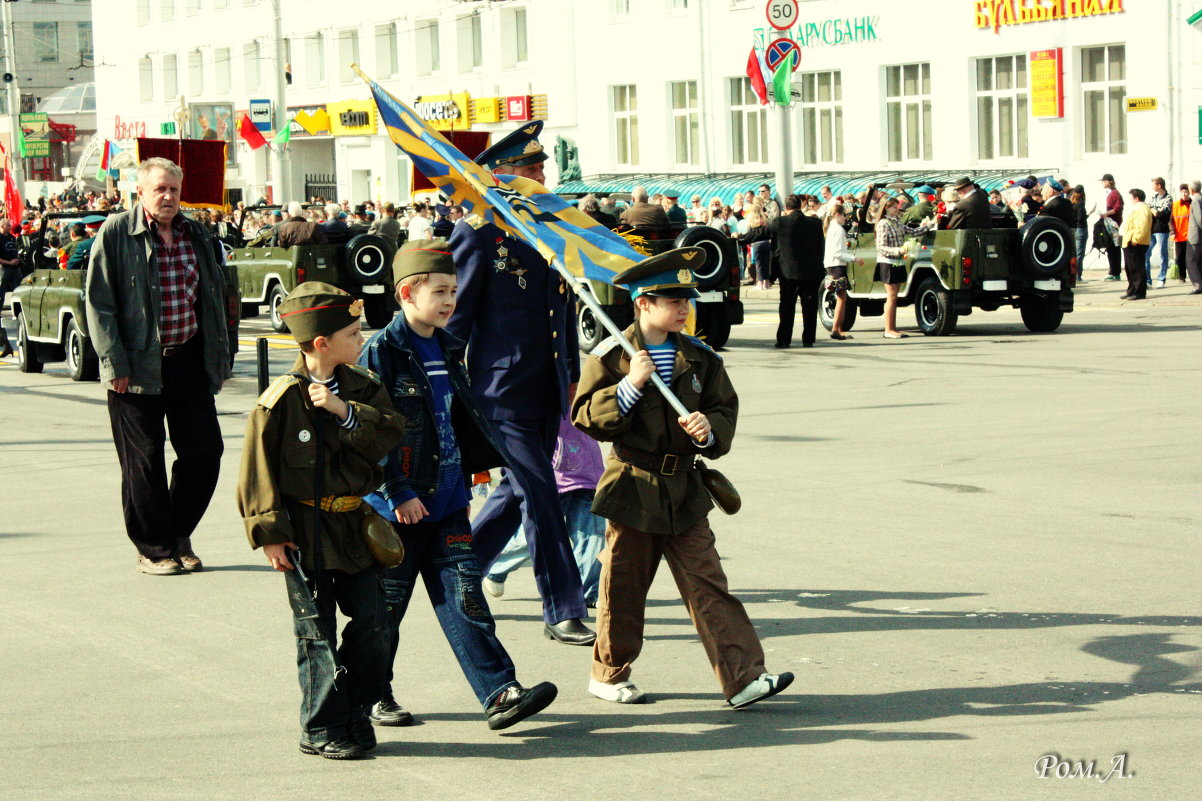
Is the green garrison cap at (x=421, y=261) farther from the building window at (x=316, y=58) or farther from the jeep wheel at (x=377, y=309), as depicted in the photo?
the building window at (x=316, y=58)

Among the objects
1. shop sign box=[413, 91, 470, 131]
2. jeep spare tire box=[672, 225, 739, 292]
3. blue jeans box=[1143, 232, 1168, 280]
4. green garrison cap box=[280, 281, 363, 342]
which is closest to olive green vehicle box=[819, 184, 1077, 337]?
jeep spare tire box=[672, 225, 739, 292]

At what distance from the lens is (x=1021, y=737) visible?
16.9 ft

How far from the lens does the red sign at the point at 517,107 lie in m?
46.3

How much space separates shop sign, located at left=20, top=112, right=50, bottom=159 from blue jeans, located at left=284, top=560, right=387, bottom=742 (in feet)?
218

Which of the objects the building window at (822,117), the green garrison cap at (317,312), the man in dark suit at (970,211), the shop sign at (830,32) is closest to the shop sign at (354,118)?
the shop sign at (830,32)

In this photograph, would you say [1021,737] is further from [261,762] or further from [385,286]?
[385,286]

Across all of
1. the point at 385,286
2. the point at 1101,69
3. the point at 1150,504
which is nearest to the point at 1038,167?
the point at 1101,69

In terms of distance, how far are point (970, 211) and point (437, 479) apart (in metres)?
15.5

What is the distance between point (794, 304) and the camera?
62.9 feet

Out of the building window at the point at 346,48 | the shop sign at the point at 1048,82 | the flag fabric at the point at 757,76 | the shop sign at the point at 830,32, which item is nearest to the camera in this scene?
the flag fabric at the point at 757,76

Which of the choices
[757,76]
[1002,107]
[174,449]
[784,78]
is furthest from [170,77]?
[174,449]

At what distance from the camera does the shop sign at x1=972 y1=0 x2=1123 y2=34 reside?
3083 centimetres

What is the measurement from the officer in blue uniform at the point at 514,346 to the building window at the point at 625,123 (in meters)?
37.3

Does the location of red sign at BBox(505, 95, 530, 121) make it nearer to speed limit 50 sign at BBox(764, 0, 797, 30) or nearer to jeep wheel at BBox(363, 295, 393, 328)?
speed limit 50 sign at BBox(764, 0, 797, 30)
